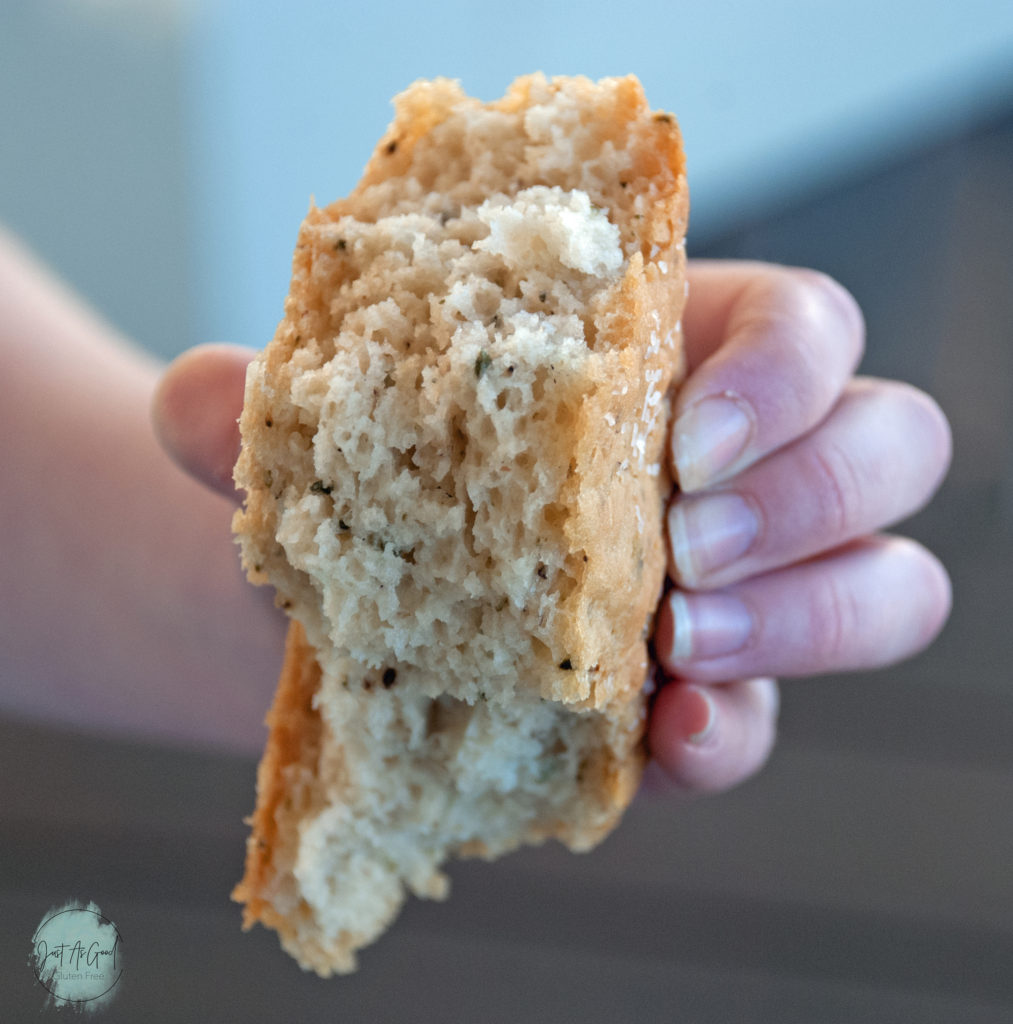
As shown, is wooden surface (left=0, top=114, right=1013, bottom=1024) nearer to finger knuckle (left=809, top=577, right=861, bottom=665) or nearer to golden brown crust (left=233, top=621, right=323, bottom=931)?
golden brown crust (left=233, top=621, right=323, bottom=931)

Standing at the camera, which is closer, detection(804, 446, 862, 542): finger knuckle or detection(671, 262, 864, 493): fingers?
detection(671, 262, 864, 493): fingers

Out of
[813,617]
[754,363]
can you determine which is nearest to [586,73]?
[754,363]

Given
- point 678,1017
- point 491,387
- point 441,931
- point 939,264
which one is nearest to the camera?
point 491,387

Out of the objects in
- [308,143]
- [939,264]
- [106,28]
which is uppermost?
[106,28]

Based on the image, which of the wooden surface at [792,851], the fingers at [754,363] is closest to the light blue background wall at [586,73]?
the wooden surface at [792,851]

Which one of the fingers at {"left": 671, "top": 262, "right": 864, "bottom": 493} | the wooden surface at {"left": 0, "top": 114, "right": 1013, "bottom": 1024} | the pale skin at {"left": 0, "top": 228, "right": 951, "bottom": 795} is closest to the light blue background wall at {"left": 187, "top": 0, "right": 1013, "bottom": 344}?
the wooden surface at {"left": 0, "top": 114, "right": 1013, "bottom": 1024}

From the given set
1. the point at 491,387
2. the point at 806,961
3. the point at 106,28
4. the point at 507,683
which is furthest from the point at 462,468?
the point at 106,28

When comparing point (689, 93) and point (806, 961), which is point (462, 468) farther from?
point (689, 93)

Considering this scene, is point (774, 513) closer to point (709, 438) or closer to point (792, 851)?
point (709, 438)
